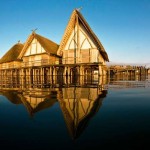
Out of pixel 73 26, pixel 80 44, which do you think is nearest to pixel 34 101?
pixel 80 44

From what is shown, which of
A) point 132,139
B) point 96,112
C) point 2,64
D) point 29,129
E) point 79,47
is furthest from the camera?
point 2,64

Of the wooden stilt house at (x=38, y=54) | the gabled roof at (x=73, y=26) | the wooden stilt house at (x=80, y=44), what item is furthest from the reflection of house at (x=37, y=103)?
the wooden stilt house at (x=38, y=54)

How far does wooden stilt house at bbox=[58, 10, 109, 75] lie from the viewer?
81.8 feet

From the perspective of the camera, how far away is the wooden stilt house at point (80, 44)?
982 inches

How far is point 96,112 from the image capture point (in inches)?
179

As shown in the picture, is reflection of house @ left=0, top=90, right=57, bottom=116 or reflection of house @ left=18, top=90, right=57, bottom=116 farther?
reflection of house @ left=0, top=90, right=57, bottom=116

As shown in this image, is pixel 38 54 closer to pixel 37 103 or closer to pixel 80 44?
pixel 80 44

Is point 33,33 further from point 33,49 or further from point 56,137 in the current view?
point 56,137

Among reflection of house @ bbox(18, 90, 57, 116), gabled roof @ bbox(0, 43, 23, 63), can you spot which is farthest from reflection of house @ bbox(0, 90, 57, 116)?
gabled roof @ bbox(0, 43, 23, 63)

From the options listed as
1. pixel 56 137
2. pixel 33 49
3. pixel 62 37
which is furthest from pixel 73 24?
pixel 56 137

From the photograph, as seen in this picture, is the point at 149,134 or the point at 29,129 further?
the point at 29,129

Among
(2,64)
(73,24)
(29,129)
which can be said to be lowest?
(29,129)

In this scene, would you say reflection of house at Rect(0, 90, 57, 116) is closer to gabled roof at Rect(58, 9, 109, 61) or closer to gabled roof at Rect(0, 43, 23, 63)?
gabled roof at Rect(58, 9, 109, 61)

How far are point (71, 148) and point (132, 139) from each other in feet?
3.40
